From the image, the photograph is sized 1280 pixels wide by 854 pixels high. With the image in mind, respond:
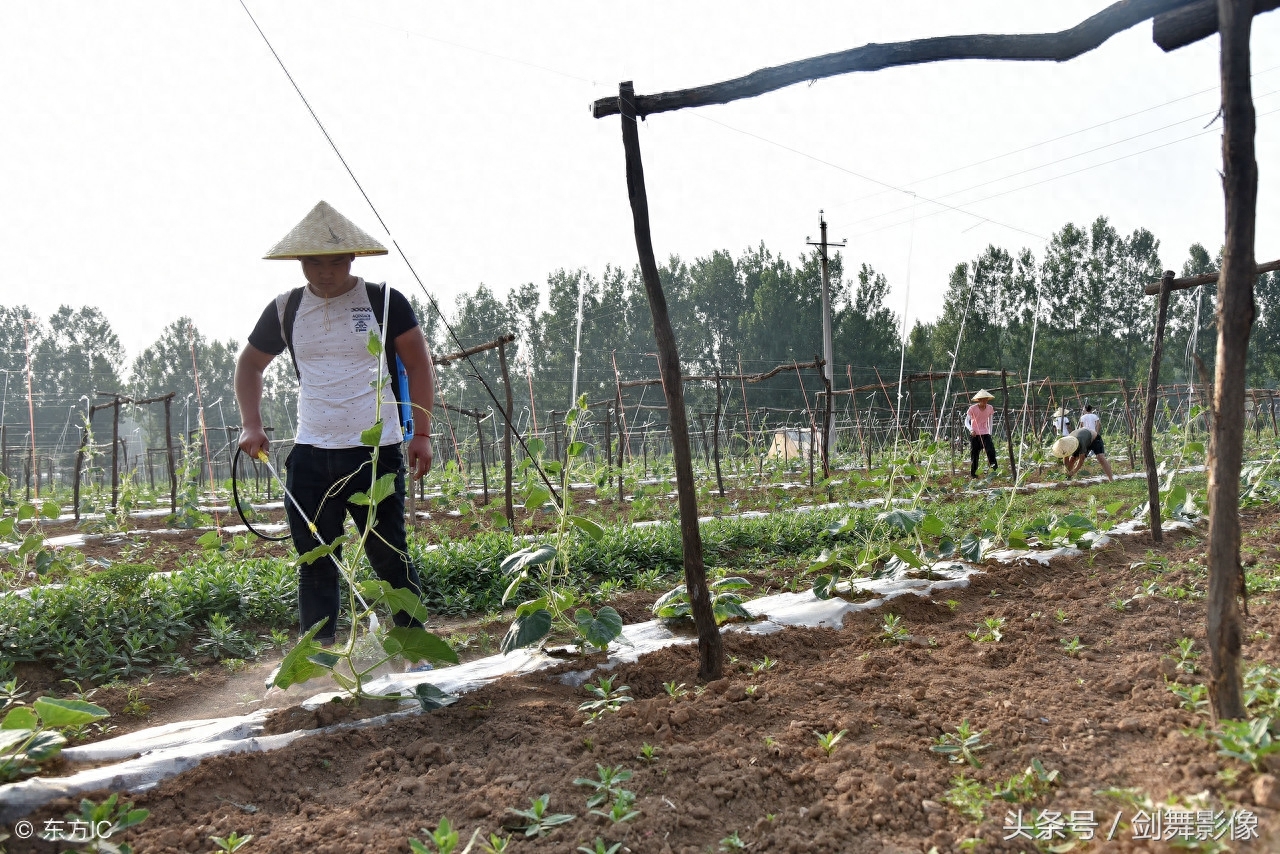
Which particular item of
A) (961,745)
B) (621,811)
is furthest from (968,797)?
(621,811)

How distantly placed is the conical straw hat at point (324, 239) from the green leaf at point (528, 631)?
1.35 metres

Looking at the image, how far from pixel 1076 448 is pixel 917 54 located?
8448 mm

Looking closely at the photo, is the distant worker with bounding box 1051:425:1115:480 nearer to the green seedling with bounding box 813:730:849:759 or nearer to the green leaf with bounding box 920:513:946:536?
the green leaf with bounding box 920:513:946:536

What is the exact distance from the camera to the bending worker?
8.77 ft

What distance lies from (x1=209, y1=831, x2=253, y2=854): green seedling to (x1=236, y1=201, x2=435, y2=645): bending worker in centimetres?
105

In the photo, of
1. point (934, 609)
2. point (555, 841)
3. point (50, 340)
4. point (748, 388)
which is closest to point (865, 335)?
point (748, 388)

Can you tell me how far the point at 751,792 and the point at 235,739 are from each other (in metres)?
1.36

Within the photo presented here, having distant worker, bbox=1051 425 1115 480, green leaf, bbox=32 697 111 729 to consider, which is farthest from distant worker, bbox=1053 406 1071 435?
Result: green leaf, bbox=32 697 111 729

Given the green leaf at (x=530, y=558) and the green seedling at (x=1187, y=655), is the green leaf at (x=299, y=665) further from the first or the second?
the green seedling at (x=1187, y=655)

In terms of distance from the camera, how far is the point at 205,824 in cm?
169

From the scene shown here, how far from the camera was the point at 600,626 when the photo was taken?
2.63 meters

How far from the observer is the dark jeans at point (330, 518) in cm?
268

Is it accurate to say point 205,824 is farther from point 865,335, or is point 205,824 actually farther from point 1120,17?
point 865,335

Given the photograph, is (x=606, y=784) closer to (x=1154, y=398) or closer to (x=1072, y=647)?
(x=1072, y=647)
